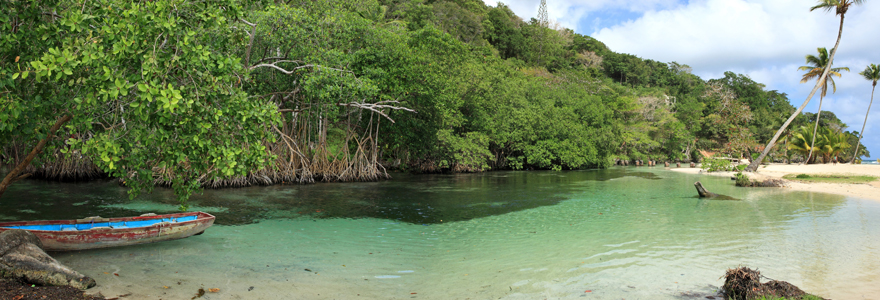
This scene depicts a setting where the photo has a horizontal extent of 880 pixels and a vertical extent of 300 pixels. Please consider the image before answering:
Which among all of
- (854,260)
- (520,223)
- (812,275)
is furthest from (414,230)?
(854,260)

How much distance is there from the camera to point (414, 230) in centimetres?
976

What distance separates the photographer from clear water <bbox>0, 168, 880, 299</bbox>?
19.1 ft

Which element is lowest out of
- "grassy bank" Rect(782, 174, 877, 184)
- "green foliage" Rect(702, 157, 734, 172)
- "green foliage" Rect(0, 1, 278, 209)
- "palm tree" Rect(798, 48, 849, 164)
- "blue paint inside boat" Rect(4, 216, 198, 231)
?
"blue paint inside boat" Rect(4, 216, 198, 231)

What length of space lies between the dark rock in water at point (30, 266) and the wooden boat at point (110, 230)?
3.25ft

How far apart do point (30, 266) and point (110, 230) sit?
6.65 feet

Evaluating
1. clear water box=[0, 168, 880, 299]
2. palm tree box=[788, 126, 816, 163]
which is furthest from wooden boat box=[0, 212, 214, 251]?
palm tree box=[788, 126, 816, 163]

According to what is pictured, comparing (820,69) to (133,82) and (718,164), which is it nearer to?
(718,164)

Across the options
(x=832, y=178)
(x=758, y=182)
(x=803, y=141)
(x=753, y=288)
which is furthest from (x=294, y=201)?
(x=803, y=141)

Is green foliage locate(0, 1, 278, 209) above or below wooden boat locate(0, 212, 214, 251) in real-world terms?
above

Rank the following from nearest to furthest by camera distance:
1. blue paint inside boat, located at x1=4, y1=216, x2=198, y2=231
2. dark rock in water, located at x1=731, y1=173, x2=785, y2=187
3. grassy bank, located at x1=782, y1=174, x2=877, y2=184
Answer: blue paint inside boat, located at x1=4, y1=216, x2=198, y2=231 < dark rock in water, located at x1=731, y1=173, x2=785, y2=187 < grassy bank, located at x1=782, y1=174, x2=877, y2=184

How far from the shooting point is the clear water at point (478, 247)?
5.82 m

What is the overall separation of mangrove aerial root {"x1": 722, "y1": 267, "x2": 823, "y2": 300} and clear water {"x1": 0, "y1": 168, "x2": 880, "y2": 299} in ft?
1.55

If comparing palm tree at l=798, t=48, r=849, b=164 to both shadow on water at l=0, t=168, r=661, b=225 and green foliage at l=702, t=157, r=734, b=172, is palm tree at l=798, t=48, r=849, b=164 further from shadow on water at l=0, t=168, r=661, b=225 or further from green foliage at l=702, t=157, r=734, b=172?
shadow on water at l=0, t=168, r=661, b=225

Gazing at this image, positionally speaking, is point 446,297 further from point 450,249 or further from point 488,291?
point 450,249
